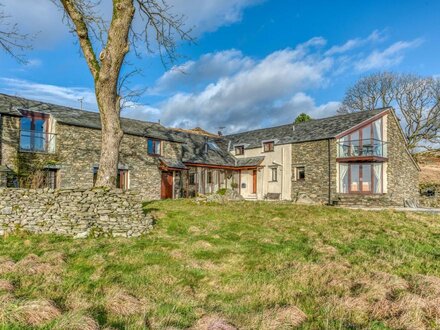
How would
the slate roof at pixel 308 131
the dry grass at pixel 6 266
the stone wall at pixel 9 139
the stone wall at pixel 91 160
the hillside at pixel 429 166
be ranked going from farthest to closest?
the hillside at pixel 429 166 < the slate roof at pixel 308 131 < the stone wall at pixel 91 160 < the stone wall at pixel 9 139 < the dry grass at pixel 6 266

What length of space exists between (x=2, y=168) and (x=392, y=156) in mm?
26103

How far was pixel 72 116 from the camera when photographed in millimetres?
20391

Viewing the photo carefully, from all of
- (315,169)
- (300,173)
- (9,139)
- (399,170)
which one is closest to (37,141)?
(9,139)

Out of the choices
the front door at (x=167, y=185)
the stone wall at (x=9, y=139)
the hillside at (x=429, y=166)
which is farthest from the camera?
the hillside at (x=429, y=166)

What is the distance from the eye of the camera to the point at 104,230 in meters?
10.5

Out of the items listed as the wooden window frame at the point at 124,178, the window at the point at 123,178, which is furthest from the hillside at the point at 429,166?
the window at the point at 123,178

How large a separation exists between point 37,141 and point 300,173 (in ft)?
61.8

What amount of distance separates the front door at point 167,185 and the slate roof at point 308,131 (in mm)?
9280

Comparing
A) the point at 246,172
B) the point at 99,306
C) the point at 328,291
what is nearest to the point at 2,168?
the point at 99,306

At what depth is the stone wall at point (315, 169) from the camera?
24.1 m

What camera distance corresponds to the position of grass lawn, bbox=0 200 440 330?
14.6 feet

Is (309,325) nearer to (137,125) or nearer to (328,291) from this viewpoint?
(328,291)

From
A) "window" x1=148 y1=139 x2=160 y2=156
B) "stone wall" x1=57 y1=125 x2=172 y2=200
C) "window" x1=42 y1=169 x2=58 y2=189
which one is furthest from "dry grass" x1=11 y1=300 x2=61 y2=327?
"window" x1=148 y1=139 x2=160 y2=156

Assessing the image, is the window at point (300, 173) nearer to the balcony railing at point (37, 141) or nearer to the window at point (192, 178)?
the window at point (192, 178)
